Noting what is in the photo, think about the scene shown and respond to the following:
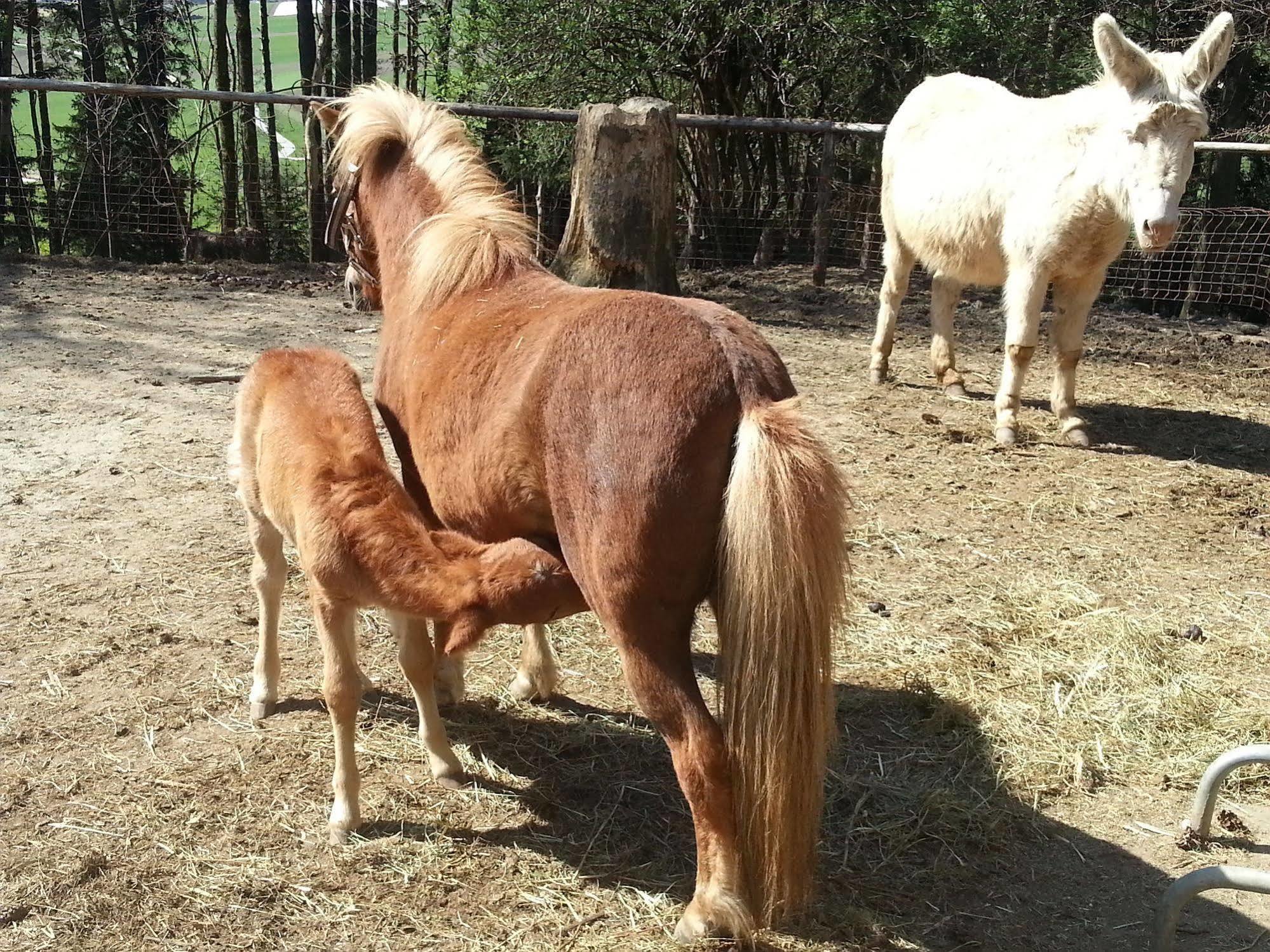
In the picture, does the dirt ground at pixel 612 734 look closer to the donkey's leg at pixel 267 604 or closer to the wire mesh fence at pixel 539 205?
the donkey's leg at pixel 267 604

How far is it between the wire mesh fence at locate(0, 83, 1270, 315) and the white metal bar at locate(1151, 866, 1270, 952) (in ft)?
29.1

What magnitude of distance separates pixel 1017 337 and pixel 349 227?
4091 millimetres

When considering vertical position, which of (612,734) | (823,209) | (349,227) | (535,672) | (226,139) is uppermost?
(226,139)

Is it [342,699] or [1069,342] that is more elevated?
[1069,342]

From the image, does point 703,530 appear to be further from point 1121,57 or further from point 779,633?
point 1121,57

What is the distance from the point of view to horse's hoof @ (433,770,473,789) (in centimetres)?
330

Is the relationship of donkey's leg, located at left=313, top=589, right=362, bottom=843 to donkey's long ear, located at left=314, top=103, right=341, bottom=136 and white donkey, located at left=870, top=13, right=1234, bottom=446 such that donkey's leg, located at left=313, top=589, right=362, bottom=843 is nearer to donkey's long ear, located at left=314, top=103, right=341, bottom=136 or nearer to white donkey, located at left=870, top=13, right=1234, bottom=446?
donkey's long ear, located at left=314, top=103, right=341, bottom=136

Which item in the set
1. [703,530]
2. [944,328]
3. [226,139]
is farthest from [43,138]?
[703,530]

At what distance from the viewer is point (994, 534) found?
17.1ft

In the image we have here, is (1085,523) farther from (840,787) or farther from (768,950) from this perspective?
(768,950)

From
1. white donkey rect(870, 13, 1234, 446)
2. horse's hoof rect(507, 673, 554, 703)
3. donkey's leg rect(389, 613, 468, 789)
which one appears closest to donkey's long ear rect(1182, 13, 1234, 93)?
white donkey rect(870, 13, 1234, 446)

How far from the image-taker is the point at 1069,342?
6.56 metres

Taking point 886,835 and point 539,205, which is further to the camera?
point 539,205

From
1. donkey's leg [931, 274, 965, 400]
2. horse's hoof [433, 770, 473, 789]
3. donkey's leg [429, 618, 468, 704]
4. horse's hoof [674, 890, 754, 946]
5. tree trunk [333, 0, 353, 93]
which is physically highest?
tree trunk [333, 0, 353, 93]
